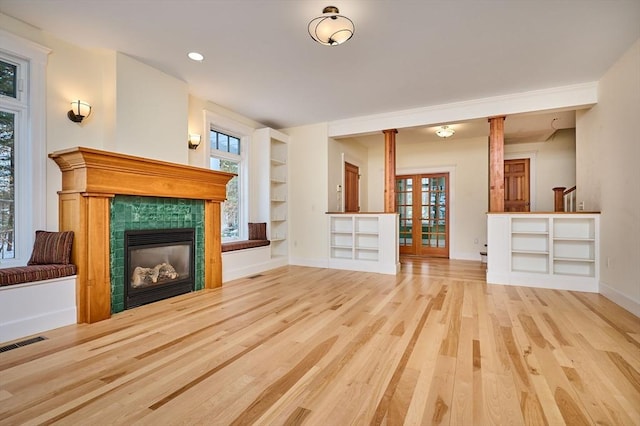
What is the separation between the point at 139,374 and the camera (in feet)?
6.35

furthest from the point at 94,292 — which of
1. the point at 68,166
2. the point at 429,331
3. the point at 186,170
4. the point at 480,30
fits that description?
the point at 480,30

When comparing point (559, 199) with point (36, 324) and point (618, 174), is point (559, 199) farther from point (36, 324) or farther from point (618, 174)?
point (36, 324)

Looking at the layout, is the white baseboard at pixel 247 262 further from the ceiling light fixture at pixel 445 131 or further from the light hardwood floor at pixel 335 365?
the ceiling light fixture at pixel 445 131

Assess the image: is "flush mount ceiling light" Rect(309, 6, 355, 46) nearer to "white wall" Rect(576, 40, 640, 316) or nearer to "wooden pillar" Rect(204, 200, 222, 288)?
"wooden pillar" Rect(204, 200, 222, 288)

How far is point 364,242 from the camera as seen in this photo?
19.1 ft

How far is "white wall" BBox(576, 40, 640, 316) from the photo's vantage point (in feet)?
10.3

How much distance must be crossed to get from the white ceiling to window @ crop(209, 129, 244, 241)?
2.88 feet

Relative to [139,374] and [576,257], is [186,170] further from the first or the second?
[576,257]

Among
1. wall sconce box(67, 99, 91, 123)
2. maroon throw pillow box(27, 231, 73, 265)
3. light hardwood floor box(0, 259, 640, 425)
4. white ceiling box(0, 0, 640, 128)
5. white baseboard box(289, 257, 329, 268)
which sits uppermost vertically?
white ceiling box(0, 0, 640, 128)

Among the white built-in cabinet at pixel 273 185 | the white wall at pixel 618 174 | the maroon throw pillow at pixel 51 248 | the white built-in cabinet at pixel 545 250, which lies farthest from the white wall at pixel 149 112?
the white wall at pixel 618 174

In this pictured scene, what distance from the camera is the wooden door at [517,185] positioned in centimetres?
680

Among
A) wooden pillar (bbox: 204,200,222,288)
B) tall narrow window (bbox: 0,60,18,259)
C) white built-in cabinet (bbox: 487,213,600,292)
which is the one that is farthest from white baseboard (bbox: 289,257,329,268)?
tall narrow window (bbox: 0,60,18,259)

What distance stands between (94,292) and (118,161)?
51.6 inches

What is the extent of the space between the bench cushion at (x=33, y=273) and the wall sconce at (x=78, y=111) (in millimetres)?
1561
